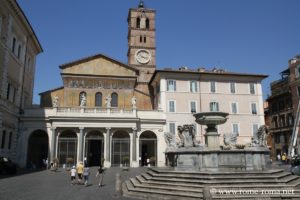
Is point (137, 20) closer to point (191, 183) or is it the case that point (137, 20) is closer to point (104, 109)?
point (104, 109)

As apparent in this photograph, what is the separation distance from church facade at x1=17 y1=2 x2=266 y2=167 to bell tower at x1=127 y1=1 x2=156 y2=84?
13.8m

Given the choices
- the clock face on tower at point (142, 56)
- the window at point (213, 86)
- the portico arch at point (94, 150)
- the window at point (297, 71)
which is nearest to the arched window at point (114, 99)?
the portico arch at point (94, 150)

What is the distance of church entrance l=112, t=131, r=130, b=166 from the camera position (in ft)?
102

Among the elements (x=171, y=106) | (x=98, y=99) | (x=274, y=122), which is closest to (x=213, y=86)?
(x=171, y=106)

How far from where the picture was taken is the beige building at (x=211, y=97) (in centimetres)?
3350

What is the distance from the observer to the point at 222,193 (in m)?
9.48

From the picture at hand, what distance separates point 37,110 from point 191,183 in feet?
79.2

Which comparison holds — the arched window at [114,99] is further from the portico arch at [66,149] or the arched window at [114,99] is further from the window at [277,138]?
the window at [277,138]

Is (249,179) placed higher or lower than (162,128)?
lower

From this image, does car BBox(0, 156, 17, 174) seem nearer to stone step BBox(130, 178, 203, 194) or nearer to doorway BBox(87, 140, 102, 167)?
stone step BBox(130, 178, 203, 194)

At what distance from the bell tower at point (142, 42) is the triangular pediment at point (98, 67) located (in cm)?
1365

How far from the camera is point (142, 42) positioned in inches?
2151

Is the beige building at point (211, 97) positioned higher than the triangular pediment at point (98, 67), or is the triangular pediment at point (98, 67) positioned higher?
the triangular pediment at point (98, 67)

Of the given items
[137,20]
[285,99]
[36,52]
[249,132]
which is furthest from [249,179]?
[137,20]
